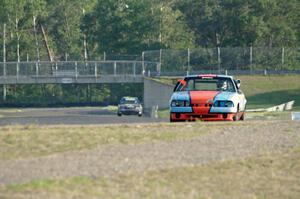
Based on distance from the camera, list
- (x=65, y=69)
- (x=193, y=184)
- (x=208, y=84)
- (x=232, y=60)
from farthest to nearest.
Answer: (x=65, y=69) < (x=232, y=60) < (x=208, y=84) < (x=193, y=184)

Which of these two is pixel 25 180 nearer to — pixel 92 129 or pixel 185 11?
pixel 92 129

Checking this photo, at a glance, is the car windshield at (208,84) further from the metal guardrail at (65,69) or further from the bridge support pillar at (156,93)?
the metal guardrail at (65,69)

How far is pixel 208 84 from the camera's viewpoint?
88.4 feet

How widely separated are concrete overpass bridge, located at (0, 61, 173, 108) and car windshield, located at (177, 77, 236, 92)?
4631 cm

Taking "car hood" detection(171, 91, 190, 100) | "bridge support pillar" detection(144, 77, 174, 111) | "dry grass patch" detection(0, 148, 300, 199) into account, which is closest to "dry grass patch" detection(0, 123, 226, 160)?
"dry grass patch" detection(0, 148, 300, 199)

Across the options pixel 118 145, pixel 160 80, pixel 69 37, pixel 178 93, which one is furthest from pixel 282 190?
pixel 69 37

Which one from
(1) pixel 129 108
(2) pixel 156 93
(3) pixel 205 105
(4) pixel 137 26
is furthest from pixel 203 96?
(4) pixel 137 26

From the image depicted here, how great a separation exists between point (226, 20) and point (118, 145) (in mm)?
72987

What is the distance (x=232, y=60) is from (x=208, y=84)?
45.4m

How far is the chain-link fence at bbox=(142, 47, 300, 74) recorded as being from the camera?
71188 mm

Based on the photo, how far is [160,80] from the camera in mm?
68500

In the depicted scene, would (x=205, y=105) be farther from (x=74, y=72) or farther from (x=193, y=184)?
(x=74, y=72)

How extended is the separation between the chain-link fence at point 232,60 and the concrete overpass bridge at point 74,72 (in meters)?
2.23

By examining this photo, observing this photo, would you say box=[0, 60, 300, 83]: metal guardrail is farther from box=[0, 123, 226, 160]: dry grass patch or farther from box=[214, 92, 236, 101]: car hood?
box=[0, 123, 226, 160]: dry grass patch
